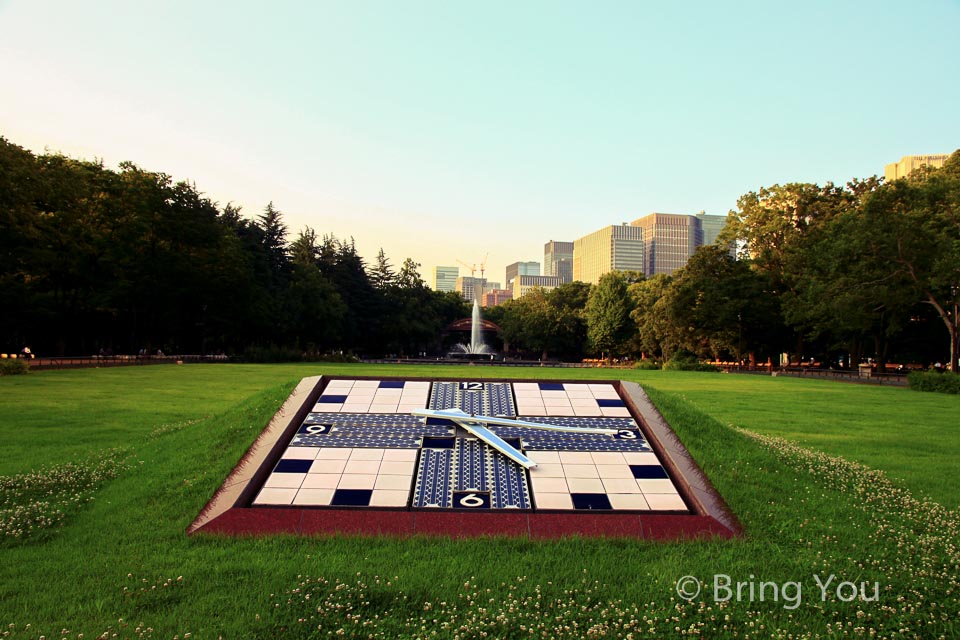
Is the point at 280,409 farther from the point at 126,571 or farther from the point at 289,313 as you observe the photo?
the point at 289,313

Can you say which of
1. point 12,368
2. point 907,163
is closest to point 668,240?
point 907,163

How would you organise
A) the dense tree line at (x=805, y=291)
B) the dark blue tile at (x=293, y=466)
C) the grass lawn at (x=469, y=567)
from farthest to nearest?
the dense tree line at (x=805, y=291)
the dark blue tile at (x=293, y=466)
the grass lawn at (x=469, y=567)

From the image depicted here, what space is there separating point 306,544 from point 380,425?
7.49 feet

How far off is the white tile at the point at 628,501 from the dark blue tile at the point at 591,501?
0.06m

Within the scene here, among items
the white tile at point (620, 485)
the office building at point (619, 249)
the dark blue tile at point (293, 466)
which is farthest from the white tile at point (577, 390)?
the office building at point (619, 249)

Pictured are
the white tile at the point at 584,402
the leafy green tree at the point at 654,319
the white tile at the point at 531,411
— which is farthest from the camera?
the leafy green tree at the point at 654,319

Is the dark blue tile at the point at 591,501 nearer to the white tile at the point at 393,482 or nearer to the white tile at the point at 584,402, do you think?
the white tile at the point at 393,482

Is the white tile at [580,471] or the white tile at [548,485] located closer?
the white tile at [548,485]

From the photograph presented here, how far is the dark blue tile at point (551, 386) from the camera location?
356 inches

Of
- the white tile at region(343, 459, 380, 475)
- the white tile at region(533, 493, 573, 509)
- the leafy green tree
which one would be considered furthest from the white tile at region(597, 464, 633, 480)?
the leafy green tree

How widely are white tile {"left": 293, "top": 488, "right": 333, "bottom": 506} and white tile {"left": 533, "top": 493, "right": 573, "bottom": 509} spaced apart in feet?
6.90

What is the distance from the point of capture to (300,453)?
23.6 feet

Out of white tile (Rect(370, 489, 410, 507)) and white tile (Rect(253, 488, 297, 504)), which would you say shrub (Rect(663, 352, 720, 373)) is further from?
white tile (Rect(253, 488, 297, 504))

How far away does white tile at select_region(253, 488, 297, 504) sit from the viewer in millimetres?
6332
